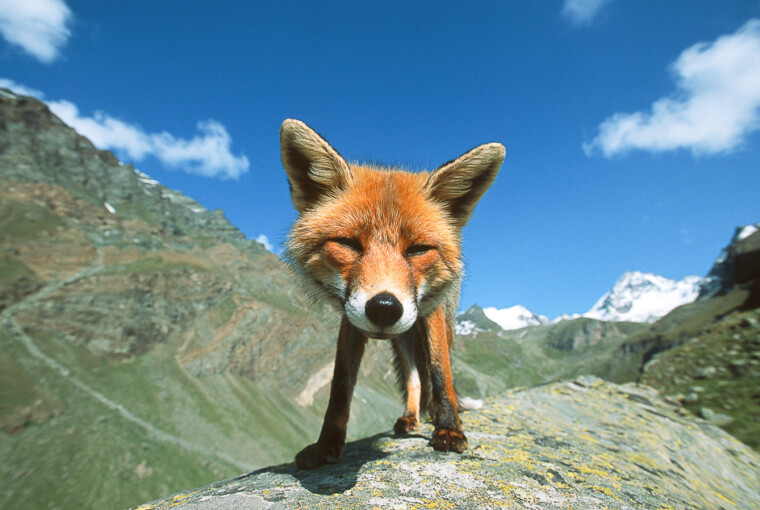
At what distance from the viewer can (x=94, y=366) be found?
129500mm

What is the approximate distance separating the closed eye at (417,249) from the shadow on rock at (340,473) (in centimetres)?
215

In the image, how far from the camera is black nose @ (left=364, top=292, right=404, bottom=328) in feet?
10.1

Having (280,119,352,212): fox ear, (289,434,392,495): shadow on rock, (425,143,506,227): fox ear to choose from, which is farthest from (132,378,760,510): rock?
(280,119,352,212): fox ear

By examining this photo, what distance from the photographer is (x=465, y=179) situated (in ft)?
15.1

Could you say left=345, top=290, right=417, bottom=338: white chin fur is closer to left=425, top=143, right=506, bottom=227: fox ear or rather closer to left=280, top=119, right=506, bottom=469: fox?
left=280, top=119, right=506, bottom=469: fox

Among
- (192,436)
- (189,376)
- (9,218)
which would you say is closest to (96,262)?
(9,218)

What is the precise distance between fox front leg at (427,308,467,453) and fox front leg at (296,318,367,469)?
2.94 feet

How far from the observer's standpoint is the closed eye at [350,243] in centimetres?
377

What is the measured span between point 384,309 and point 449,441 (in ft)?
7.08

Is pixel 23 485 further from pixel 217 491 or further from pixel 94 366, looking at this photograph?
pixel 217 491

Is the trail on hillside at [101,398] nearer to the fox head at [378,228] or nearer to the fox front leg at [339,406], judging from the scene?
the fox front leg at [339,406]

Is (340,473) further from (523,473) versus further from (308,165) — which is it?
(308,165)

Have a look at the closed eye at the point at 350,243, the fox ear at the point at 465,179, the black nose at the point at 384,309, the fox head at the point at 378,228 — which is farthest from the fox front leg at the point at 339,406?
the fox ear at the point at 465,179

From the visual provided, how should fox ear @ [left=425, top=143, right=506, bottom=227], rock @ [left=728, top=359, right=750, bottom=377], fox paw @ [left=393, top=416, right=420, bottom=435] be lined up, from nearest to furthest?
fox ear @ [left=425, top=143, right=506, bottom=227] < fox paw @ [left=393, top=416, right=420, bottom=435] < rock @ [left=728, top=359, right=750, bottom=377]
